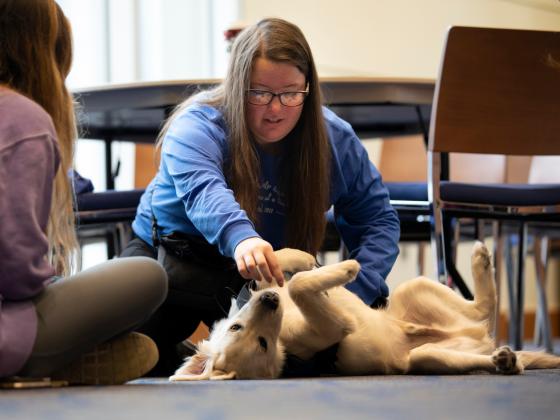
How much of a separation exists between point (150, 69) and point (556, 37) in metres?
2.56

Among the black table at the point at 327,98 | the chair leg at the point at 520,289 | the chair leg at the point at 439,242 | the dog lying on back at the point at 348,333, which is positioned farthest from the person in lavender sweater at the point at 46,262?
the chair leg at the point at 520,289

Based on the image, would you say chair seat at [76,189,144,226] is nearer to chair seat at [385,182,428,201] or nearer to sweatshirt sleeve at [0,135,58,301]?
chair seat at [385,182,428,201]

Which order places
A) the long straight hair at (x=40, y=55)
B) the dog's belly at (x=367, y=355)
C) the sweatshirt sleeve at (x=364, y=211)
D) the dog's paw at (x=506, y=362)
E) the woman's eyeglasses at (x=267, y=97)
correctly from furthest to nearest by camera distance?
the sweatshirt sleeve at (x=364, y=211) → the woman's eyeglasses at (x=267, y=97) → the dog's belly at (x=367, y=355) → the dog's paw at (x=506, y=362) → the long straight hair at (x=40, y=55)

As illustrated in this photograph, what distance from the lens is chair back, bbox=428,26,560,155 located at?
8.06 ft

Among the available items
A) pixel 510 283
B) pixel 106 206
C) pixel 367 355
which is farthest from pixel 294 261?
pixel 510 283

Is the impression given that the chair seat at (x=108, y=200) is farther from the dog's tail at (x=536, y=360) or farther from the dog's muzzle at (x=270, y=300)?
the dog's tail at (x=536, y=360)

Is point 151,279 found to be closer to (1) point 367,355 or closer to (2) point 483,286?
(1) point 367,355

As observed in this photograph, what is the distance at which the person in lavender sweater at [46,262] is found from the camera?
4.82 ft

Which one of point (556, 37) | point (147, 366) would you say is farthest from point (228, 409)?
point (556, 37)

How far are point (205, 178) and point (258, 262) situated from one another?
0.35m

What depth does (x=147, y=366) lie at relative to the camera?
1.69 m

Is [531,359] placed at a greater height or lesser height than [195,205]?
lesser

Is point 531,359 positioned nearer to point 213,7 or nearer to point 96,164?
point 96,164

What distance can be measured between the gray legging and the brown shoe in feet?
0.10
